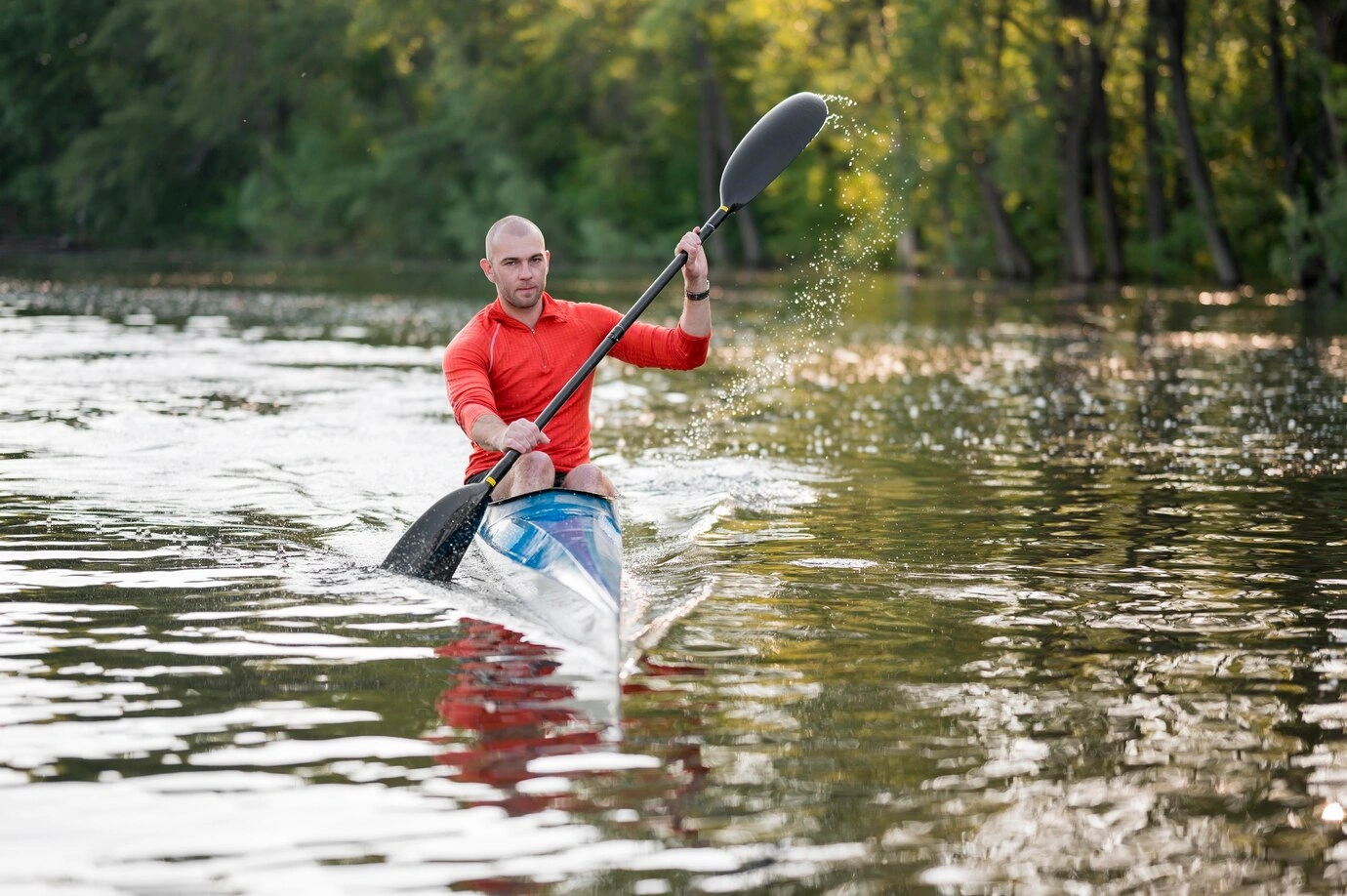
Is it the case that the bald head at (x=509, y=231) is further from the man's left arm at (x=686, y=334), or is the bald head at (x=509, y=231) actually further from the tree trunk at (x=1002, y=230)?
the tree trunk at (x=1002, y=230)

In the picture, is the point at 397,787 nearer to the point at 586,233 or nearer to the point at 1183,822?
the point at 1183,822

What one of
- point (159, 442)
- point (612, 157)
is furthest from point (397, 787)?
point (612, 157)

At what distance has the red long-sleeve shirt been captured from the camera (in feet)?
28.8

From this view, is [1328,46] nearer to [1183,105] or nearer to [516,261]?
[1183,105]

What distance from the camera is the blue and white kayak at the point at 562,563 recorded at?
704 cm

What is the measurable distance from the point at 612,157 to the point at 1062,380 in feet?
142

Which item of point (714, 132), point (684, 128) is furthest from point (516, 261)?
point (684, 128)

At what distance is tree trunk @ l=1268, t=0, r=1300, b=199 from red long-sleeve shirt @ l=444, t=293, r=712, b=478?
87.5 ft

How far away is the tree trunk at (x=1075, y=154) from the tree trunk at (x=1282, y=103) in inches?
272

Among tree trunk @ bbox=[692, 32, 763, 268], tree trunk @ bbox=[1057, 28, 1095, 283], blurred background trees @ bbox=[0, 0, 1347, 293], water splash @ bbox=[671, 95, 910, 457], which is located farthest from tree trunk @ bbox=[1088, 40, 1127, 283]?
tree trunk @ bbox=[692, 32, 763, 268]

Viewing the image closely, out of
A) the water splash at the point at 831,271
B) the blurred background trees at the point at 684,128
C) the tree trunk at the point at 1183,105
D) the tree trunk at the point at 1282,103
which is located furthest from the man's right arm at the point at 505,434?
the tree trunk at the point at 1183,105

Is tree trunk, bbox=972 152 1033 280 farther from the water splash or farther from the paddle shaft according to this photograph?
the paddle shaft

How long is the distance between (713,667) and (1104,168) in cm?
3621

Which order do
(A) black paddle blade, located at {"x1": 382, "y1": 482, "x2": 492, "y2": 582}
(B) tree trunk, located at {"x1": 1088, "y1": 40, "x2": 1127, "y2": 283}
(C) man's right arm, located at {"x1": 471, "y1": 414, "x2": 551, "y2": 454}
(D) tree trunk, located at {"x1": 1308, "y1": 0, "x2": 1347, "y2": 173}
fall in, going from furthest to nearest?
(B) tree trunk, located at {"x1": 1088, "y1": 40, "x2": 1127, "y2": 283}
(D) tree trunk, located at {"x1": 1308, "y1": 0, "x2": 1347, "y2": 173}
(A) black paddle blade, located at {"x1": 382, "y1": 482, "x2": 492, "y2": 582}
(C) man's right arm, located at {"x1": 471, "y1": 414, "x2": 551, "y2": 454}
